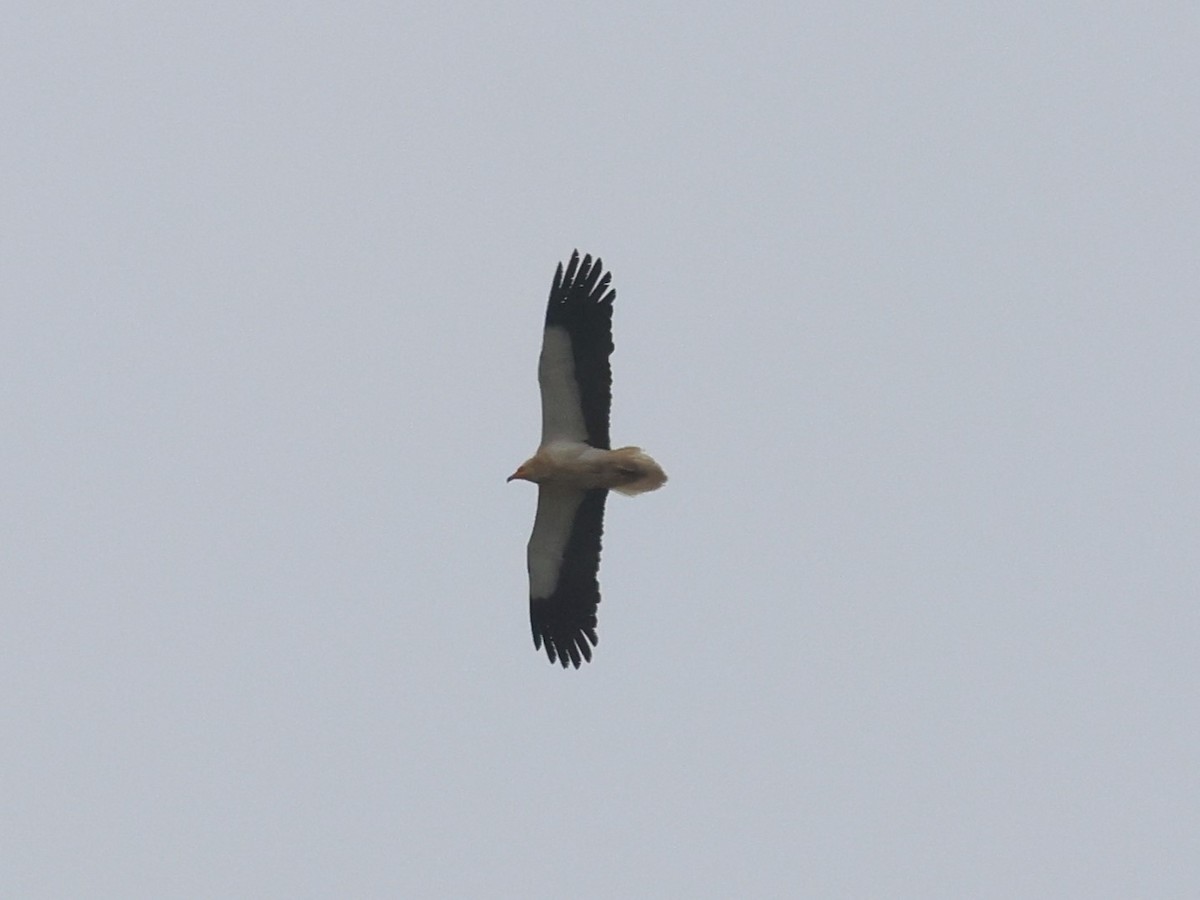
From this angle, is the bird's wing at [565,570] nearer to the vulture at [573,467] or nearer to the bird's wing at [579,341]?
the vulture at [573,467]

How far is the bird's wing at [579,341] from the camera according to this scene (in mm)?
18031

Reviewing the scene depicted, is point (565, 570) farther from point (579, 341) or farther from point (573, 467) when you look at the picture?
point (579, 341)

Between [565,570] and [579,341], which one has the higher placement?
[579,341]

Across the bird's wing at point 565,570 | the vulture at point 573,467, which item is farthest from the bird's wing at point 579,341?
the bird's wing at point 565,570

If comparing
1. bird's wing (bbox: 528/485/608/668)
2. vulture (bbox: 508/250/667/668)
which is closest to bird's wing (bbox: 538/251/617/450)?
vulture (bbox: 508/250/667/668)

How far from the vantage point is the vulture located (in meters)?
18.0

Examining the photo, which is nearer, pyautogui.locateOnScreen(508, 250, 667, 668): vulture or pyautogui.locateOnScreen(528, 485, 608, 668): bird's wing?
pyautogui.locateOnScreen(508, 250, 667, 668): vulture

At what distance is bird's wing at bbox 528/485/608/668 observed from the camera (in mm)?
18781

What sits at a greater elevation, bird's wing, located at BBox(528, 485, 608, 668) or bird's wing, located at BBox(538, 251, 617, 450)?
bird's wing, located at BBox(538, 251, 617, 450)

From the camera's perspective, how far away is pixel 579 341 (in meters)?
18.0

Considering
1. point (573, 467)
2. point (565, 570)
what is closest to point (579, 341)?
point (573, 467)

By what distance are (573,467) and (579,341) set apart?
1.16 meters

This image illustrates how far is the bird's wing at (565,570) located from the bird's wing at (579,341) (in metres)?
0.96

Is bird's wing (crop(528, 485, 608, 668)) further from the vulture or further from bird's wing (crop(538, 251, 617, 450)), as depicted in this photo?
bird's wing (crop(538, 251, 617, 450))
